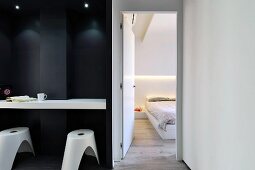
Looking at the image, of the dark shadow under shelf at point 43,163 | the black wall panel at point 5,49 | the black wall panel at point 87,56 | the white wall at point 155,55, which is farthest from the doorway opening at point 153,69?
the black wall panel at point 5,49

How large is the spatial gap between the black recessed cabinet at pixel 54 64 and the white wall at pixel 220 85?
1.30 m

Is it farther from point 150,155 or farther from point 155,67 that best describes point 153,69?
point 150,155

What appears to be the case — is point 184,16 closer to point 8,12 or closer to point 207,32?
point 207,32

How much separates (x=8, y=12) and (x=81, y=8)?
1.22m

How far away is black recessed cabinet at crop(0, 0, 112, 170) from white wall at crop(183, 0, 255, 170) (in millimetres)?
1304

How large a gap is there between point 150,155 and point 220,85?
5.87 feet

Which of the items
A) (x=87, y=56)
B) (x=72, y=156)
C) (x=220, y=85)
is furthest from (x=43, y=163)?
(x=220, y=85)

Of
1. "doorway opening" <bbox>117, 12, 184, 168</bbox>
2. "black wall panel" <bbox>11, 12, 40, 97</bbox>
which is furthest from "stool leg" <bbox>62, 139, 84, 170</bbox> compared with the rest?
"doorway opening" <bbox>117, 12, 184, 168</bbox>

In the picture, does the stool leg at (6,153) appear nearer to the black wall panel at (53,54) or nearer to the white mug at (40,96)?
the white mug at (40,96)

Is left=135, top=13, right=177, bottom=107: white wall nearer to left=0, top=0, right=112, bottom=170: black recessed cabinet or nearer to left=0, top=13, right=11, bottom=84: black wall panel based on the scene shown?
left=0, top=0, right=112, bottom=170: black recessed cabinet

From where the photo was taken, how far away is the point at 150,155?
310 centimetres

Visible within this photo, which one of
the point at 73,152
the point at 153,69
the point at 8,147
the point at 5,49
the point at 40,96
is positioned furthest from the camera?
the point at 153,69

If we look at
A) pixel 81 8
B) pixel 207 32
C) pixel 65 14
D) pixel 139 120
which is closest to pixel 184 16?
pixel 207 32

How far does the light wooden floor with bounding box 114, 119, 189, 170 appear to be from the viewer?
8.84 ft
